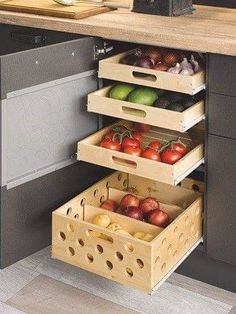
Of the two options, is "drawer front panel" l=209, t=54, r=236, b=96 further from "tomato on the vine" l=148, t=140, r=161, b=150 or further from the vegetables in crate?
"tomato on the vine" l=148, t=140, r=161, b=150

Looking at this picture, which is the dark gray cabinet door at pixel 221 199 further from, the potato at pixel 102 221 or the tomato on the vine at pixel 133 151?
the potato at pixel 102 221

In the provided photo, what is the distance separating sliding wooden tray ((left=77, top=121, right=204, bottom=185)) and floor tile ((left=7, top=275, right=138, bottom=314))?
0.51 meters

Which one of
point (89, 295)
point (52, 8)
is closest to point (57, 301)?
point (89, 295)

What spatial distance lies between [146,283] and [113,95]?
70cm

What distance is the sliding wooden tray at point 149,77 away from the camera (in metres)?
2.17

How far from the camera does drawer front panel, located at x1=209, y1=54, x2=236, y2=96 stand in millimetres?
2115

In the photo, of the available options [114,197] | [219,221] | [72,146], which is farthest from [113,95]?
[219,221]

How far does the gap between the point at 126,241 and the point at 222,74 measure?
0.63 meters

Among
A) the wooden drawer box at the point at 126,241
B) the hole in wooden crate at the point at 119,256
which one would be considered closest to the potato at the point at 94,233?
the wooden drawer box at the point at 126,241

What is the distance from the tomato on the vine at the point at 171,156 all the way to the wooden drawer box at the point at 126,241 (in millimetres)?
185

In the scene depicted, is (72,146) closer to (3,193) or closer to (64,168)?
(64,168)

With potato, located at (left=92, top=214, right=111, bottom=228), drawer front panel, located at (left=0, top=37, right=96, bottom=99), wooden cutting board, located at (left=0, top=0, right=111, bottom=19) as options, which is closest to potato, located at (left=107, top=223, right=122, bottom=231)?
potato, located at (left=92, top=214, right=111, bottom=228)

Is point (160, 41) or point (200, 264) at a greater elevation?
point (160, 41)

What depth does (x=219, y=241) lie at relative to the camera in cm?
233
